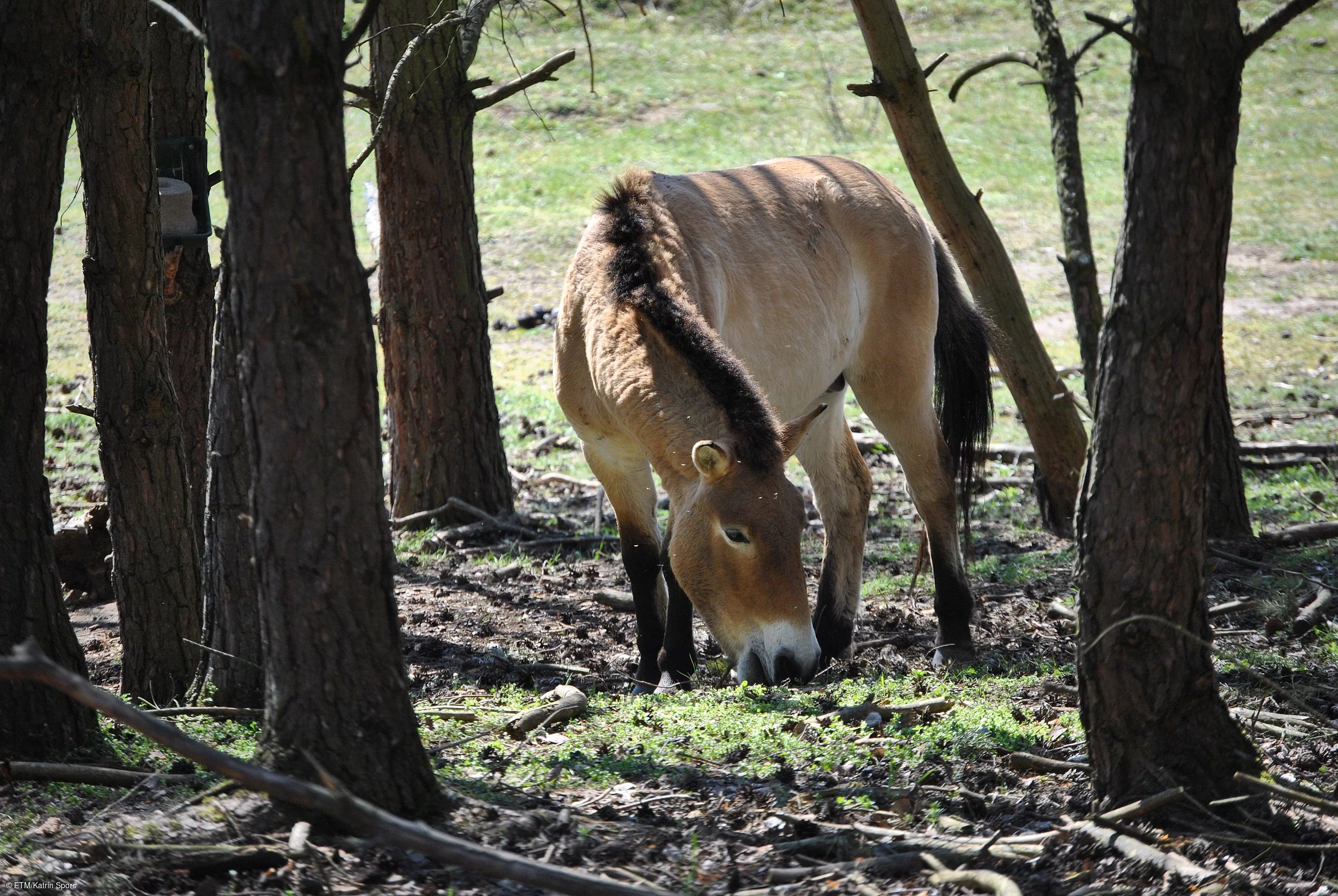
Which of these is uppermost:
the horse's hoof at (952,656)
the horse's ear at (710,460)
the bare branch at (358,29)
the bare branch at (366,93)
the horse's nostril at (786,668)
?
the bare branch at (366,93)

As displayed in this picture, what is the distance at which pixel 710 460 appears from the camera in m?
4.13

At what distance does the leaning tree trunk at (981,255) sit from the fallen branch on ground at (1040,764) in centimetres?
352

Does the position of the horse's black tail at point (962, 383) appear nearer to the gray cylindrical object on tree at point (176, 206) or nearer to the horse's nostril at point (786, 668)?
the horse's nostril at point (786, 668)

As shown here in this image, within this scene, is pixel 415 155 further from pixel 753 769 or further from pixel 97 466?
pixel 753 769

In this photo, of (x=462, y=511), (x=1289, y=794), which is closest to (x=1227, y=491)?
(x=1289, y=794)

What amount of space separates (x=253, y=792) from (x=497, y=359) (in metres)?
10.1

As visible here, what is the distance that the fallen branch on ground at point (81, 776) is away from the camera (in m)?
2.79

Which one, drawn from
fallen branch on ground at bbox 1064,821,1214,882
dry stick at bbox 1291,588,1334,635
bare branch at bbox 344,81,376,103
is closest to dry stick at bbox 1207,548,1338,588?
dry stick at bbox 1291,588,1334,635

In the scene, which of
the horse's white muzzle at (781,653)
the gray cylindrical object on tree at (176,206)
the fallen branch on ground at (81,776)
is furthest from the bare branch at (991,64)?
the fallen branch on ground at (81,776)

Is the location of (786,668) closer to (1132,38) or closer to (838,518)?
(838,518)

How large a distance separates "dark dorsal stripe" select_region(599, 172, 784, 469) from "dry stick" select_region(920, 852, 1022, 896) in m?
1.95

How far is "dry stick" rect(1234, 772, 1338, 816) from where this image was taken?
8.13 feet

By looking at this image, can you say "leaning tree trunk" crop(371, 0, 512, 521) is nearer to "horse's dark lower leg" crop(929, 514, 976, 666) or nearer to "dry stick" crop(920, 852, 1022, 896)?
"horse's dark lower leg" crop(929, 514, 976, 666)

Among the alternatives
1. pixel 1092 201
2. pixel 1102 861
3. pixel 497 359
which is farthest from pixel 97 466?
pixel 1092 201
